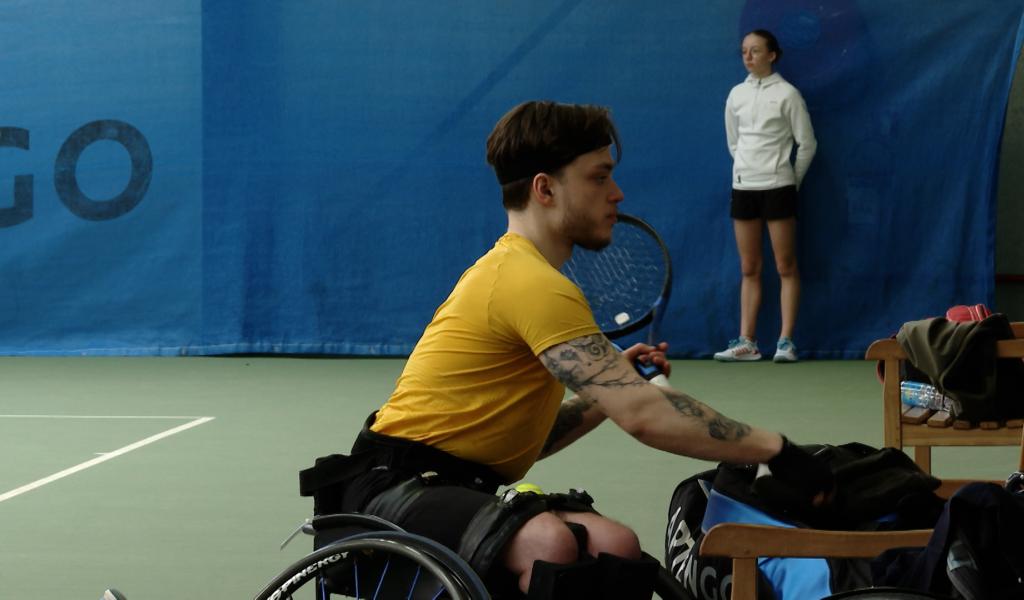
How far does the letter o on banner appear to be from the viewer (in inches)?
294

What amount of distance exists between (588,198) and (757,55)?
507 cm

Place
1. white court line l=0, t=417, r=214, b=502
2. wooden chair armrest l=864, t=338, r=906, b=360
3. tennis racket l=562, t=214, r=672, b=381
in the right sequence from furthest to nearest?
tennis racket l=562, t=214, r=672, b=381, white court line l=0, t=417, r=214, b=502, wooden chair armrest l=864, t=338, r=906, b=360

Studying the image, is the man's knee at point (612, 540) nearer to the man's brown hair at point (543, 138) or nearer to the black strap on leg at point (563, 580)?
the black strap on leg at point (563, 580)

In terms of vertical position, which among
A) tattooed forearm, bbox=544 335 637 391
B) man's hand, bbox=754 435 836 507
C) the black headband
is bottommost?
man's hand, bbox=754 435 836 507

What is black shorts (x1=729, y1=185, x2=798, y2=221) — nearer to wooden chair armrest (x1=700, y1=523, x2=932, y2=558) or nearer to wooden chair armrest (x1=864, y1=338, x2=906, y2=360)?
wooden chair armrest (x1=864, y1=338, x2=906, y2=360)

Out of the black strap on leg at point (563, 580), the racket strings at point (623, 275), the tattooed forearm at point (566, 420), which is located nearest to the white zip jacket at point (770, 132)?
the racket strings at point (623, 275)

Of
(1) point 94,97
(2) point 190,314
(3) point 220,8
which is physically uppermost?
(3) point 220,8

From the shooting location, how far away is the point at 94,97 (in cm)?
751

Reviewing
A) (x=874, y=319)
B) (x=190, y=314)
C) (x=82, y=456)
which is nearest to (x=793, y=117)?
(x=874, y=319)

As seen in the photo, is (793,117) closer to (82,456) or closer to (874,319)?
(874,319)

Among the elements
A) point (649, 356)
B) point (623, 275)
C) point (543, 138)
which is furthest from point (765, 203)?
point (543, 138)

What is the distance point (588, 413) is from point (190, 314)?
18.2 feet

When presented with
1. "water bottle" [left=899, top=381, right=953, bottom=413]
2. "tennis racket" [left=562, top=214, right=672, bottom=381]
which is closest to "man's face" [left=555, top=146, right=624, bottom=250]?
"water bottle" [left=899, top=381, right=953, bottom=413]

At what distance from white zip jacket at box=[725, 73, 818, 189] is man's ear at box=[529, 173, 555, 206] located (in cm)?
499
